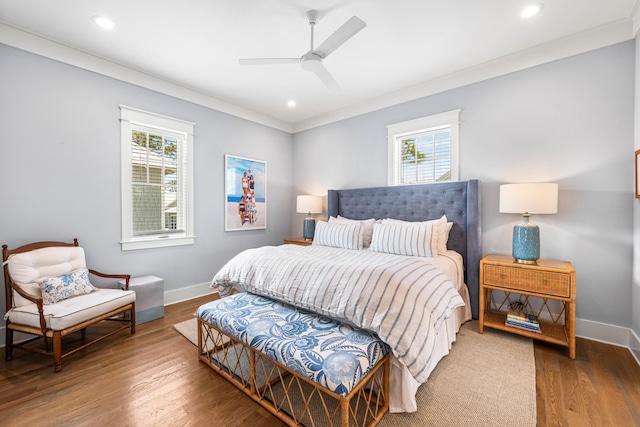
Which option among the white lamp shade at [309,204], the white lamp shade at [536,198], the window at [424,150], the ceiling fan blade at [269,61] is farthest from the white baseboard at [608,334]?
the white lamp shade at [309,204]

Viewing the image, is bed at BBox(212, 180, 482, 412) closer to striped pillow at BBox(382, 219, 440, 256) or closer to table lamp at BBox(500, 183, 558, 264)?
striped pillow at BBox(382, 219, 440, 256)

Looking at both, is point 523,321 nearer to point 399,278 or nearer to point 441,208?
point 441,208

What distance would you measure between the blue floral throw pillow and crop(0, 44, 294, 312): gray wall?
0.46 m

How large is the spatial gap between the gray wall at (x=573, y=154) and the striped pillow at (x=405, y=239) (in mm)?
780

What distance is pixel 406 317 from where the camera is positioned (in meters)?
1.67

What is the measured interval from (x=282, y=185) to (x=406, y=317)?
12.8ft

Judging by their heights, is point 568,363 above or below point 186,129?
below

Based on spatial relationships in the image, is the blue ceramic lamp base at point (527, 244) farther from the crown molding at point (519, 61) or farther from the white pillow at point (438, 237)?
the crown molding at point (519, 61)

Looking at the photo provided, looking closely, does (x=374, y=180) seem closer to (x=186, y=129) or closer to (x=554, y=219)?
(x=554, y=219)

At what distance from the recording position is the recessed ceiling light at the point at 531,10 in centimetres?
221

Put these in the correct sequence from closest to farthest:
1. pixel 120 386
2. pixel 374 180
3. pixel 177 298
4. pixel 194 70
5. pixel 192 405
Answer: pixel 192 405 → pixel 120 386 → pixel 194 70 → pixel 177 298 → pixel 374 180

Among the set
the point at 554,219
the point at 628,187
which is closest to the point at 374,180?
the point at 554,219

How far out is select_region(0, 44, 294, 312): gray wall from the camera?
99.7 inches

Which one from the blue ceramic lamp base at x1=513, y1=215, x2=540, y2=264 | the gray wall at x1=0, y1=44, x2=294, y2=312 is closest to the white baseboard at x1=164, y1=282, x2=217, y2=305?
the gray wall at x1=0, y1=44, x2=294, y2=312
